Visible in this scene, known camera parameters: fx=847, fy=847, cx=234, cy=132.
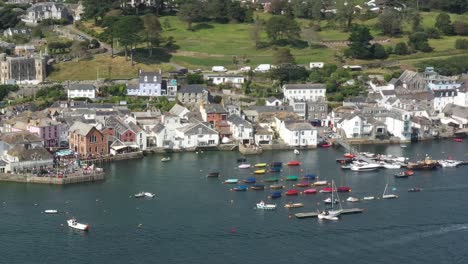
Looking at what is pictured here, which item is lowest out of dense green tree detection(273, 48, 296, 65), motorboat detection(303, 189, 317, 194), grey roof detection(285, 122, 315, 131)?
motorboat detection(303, 189, 317, 194)

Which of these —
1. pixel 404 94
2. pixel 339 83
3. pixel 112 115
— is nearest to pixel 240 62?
pixel 339 83

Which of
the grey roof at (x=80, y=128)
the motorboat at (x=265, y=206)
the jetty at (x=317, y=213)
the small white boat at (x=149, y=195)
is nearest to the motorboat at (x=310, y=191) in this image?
the motorboat at (x=265, y=206)

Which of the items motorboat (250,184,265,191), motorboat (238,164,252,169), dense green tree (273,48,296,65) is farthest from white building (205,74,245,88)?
motorboat (250,184,265,191)

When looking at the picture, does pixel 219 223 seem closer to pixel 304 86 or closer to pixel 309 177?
pixel 309 177

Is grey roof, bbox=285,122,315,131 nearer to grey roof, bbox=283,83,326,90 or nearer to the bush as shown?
grey roof, bbox=283,83,326,90

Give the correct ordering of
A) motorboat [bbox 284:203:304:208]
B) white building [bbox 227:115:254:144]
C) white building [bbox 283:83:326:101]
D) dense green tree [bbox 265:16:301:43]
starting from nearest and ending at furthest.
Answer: motorboat [bbox 284:203:304:208] < white building [bbox 227:115:254:144] < white building [bbox 283:83:326:101] < dense green tree [bbox 265:16:301:43]

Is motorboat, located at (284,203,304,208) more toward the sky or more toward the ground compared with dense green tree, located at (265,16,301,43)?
more toward the ground
